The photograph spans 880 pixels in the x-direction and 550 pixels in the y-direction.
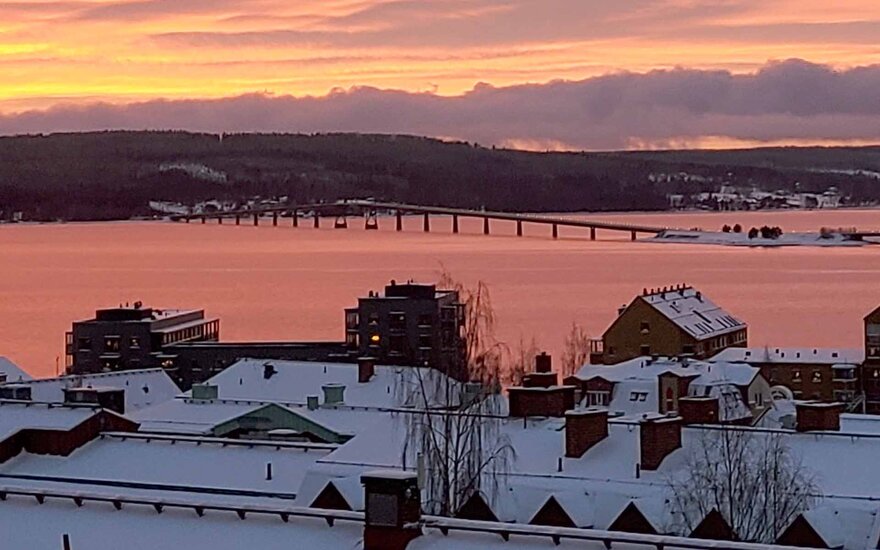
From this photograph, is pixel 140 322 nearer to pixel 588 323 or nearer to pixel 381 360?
pixel 381 360

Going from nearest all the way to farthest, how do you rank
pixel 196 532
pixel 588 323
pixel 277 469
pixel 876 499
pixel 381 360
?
pixel 196 532 → pixel 876 499 → pixel 277 469 → pixel 381 360 → pixel 588 323

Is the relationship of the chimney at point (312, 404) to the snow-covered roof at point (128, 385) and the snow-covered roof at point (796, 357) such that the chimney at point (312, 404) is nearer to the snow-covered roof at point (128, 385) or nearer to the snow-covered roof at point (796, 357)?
the snow-covered roof at point (128, 385)

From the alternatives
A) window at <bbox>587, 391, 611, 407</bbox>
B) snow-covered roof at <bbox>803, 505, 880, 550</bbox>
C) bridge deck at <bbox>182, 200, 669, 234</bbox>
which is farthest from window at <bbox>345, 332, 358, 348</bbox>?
bridge deck at <bbox>182, 200, 669, 234</bbox>

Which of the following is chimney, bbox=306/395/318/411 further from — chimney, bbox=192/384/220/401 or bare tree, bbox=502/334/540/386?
bare tree, bbox=502/334/540/386

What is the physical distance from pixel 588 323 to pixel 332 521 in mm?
63522

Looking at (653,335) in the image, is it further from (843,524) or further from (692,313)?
(843,524)

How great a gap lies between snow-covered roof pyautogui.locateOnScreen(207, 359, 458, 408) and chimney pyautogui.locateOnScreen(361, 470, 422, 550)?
19.4 meters

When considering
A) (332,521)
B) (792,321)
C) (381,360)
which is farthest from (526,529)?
(792,321)

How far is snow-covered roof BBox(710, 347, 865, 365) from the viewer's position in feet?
153

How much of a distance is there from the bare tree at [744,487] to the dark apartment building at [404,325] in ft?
117

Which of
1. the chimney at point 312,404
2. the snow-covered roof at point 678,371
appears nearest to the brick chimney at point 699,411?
the chimney at point 312,404

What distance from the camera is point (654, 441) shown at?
16266 millimetres

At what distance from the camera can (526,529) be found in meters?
10.5

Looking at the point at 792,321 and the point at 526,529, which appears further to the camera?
the point at 792,321
